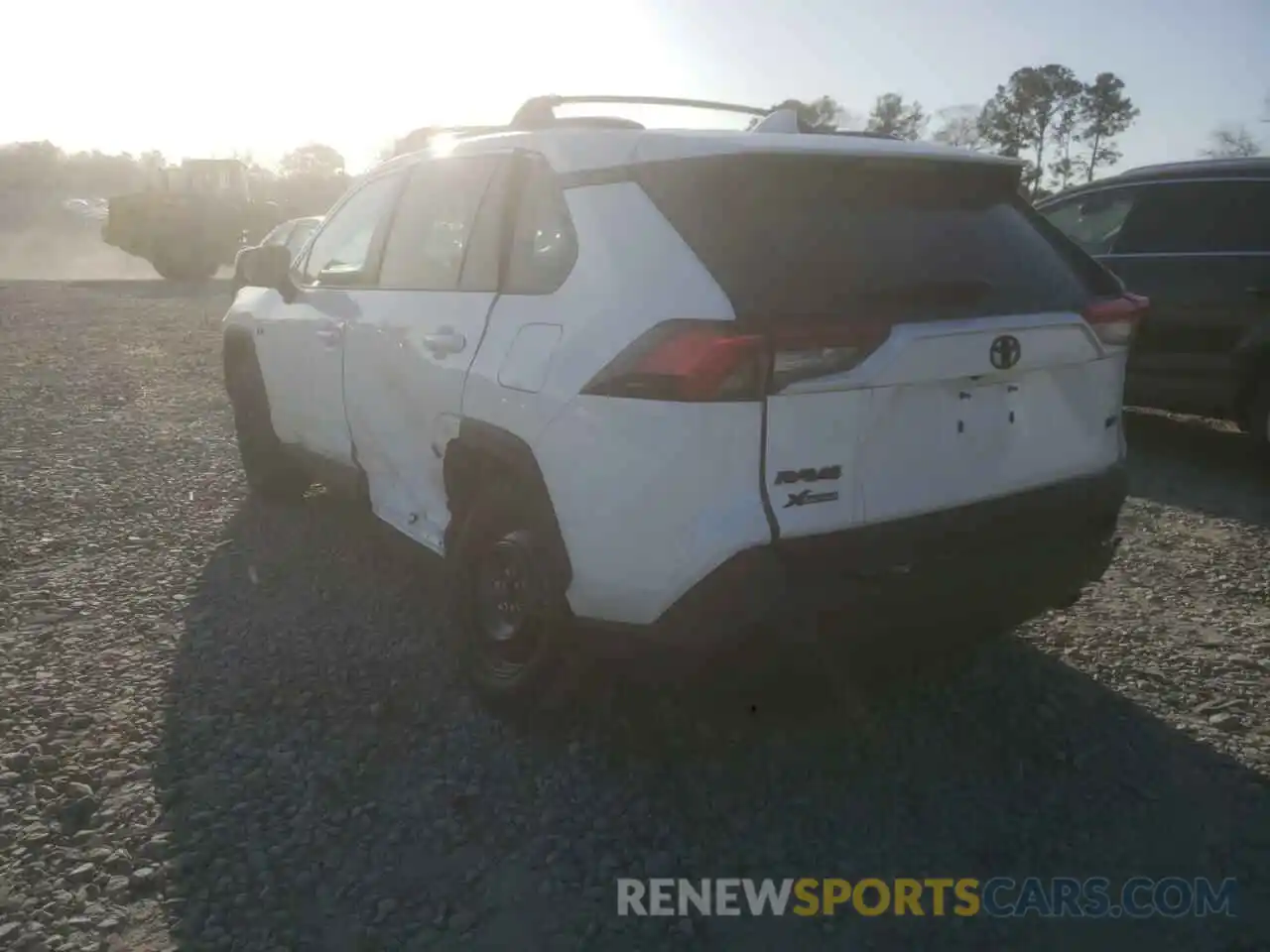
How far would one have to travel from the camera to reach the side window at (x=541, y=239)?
3.06 m

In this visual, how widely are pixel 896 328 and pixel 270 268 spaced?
326 cm

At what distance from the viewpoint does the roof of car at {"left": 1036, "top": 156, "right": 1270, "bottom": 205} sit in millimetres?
6494

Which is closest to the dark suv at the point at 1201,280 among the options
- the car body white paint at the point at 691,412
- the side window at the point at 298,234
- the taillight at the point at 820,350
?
the car body white paint at the point at 691,412

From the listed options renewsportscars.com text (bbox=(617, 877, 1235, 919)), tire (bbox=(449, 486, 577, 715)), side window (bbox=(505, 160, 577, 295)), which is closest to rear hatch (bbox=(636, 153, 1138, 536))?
side window (bbox=(505, 160, 577, 295))

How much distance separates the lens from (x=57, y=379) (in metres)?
10.1

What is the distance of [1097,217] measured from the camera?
739 centimetres

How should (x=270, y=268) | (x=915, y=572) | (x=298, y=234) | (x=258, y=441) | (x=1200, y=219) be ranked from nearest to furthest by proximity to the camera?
(x=915, y=572) < (x=270, y=268) < (x=258, y=441) < (x=1200, y=219) < (x=298, y=234)

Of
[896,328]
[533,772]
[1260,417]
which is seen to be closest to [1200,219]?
[1260,417]

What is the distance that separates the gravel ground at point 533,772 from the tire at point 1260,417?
5.36 ft

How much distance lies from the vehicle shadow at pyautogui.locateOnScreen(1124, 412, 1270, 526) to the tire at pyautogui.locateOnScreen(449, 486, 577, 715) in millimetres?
4201

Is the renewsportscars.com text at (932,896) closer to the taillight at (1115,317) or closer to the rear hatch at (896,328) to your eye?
the rear hatch at (896,328)

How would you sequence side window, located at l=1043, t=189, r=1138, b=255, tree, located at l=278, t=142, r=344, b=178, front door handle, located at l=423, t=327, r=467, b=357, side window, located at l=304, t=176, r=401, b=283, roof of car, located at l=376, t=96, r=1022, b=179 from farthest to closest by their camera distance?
tree, located at l=278, t=142, r=344, b=178, side window, located at l=1043, t=189, r=1138, b=255, side window, located at l=304, t=176, r=401, b=283, front door handle, located at l=423, t=327, r=467, b=357, roof of car, located at l=376, t=96, r=1022, b=179

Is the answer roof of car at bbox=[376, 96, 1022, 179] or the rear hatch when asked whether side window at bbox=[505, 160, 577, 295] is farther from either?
the rear hatch

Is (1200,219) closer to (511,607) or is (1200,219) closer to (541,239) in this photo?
(541,239)
